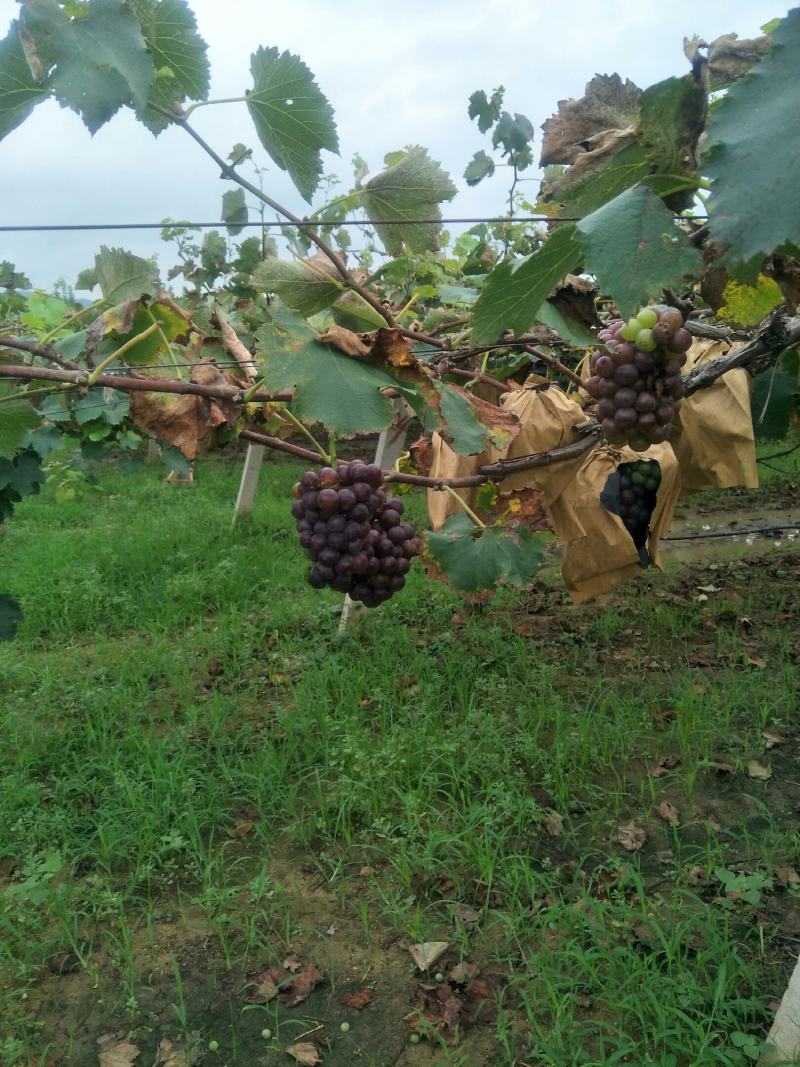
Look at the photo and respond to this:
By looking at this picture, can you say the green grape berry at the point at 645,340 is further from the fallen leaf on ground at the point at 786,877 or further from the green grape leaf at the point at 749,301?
the fallen leaf on ground at the point at 786,877

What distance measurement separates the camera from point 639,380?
1.36 meters

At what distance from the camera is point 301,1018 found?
212cm

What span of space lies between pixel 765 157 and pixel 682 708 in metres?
2.74

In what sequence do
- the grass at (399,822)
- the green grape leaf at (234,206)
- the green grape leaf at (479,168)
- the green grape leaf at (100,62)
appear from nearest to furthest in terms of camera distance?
the green grape leaf at (100,62) → the grass at (399,822) → the green grape leaf at (234,206) → the green grape leaf at (479,168)

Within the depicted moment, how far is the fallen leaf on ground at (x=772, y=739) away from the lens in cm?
303

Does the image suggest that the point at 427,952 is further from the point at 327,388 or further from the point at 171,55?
the point at 171,55

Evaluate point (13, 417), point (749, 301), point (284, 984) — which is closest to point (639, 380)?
point (749, 301)

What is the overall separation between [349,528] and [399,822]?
4.72 feet

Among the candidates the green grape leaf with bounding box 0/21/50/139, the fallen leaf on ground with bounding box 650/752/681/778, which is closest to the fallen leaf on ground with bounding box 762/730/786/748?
the fallen leaf on ground with bounding box 650/752/681/778

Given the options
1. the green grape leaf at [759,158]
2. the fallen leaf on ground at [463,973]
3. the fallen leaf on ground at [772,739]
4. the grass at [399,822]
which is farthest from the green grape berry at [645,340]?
the fallen leaf on ground at [772,739]

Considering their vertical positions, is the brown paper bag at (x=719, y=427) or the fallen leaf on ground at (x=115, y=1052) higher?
the brown paper bag at (x=719, y=427)

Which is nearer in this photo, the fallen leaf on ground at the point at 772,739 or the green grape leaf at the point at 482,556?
the green grape leaf at the point at 482,556

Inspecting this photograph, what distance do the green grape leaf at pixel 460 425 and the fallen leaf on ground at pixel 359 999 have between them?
1350 millimetres

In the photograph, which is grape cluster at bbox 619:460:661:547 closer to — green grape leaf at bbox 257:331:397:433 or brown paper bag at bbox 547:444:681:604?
brown paper bag at bbox 547:444:681:604
